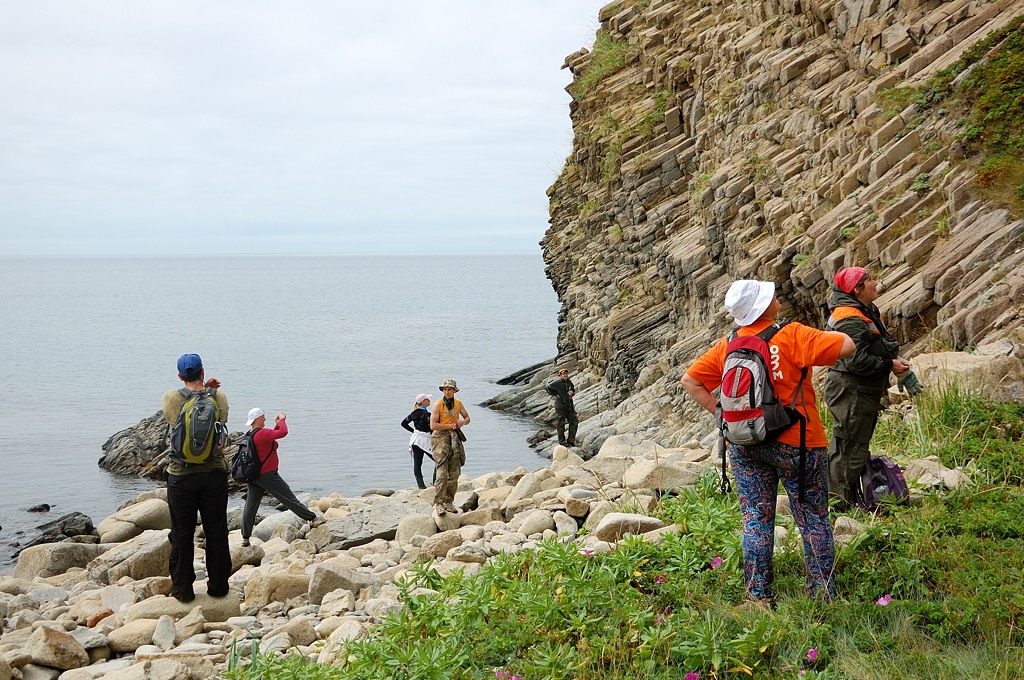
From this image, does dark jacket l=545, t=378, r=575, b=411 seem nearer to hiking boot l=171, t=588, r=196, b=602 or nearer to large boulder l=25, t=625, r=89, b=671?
hiking boot l=171, t=588, r=196, b=602

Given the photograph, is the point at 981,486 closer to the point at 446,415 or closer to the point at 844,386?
the point at 844,386

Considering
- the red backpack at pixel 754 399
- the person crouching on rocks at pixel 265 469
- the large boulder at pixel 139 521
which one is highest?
the red backpack at pixel 754 399

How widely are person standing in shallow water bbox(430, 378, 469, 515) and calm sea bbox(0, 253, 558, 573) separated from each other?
11.0 meters

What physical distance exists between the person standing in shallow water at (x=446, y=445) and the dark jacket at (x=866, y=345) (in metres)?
5.80

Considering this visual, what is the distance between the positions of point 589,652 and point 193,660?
337cm

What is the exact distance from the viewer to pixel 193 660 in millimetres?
7012

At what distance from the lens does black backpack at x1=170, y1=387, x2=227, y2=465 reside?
802 centimetres

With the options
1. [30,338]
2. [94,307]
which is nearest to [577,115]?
[30,338]

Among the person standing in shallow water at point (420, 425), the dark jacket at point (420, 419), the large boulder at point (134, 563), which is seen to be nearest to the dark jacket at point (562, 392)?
the person standing in shallow water at point (420, 425)

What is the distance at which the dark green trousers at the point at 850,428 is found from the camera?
24.0 ft

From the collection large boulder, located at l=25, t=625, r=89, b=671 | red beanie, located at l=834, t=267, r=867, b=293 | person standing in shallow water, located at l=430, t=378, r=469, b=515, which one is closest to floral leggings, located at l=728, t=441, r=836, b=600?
red beanie, located at l=834, t=267, r=867, b=293

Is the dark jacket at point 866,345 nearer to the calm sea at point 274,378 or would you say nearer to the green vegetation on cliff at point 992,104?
the green vegetation on cliff at point 992,104

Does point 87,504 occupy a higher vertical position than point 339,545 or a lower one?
lower

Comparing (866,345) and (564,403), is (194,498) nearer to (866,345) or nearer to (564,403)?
(866,345)
